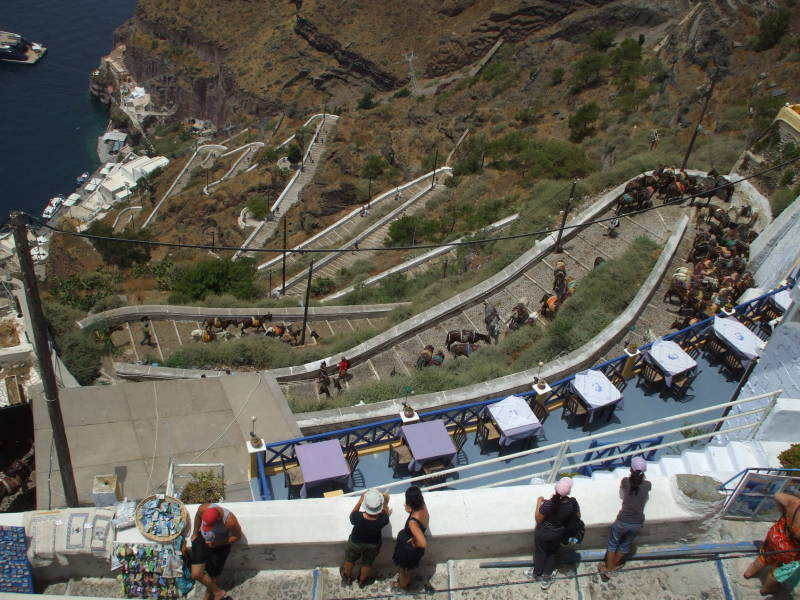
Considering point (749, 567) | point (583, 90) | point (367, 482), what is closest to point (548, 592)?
point (749, 567)

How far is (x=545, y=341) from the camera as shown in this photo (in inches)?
568

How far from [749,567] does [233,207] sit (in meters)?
46.4

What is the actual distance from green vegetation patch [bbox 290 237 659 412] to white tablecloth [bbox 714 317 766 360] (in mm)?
2624

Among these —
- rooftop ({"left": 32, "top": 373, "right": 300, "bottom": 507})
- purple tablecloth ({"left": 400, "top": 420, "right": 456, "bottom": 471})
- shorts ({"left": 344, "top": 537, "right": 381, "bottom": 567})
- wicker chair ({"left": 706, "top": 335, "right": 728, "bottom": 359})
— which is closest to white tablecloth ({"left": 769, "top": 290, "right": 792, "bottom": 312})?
wicker chair ({"left": 706, "top": 335, "right": 728, "bottom": 359})

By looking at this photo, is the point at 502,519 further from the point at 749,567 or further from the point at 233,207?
the point at 233,207

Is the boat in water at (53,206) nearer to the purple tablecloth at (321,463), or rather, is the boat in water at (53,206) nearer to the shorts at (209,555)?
the purple tablecloth at (321,463)

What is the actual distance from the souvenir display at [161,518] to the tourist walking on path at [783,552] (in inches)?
193

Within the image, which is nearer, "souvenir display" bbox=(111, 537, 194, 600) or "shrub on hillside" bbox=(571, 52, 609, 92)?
A: "souvenir display" bbox=(111, 537, 194, 600)

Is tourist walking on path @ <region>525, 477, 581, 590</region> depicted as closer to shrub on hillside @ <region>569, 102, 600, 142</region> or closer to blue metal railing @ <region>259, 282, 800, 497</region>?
blue metal railing @ <region>259, 282, 800, 497</region>

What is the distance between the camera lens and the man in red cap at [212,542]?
545 centimetres

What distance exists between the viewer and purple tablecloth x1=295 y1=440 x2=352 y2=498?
30.5ft

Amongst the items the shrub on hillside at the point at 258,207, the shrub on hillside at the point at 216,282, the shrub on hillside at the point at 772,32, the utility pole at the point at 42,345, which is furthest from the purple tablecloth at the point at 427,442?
the shrub on hillside at the point at 258,207

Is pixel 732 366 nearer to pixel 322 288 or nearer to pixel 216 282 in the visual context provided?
pixel 322 288

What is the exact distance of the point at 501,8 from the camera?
201ft
